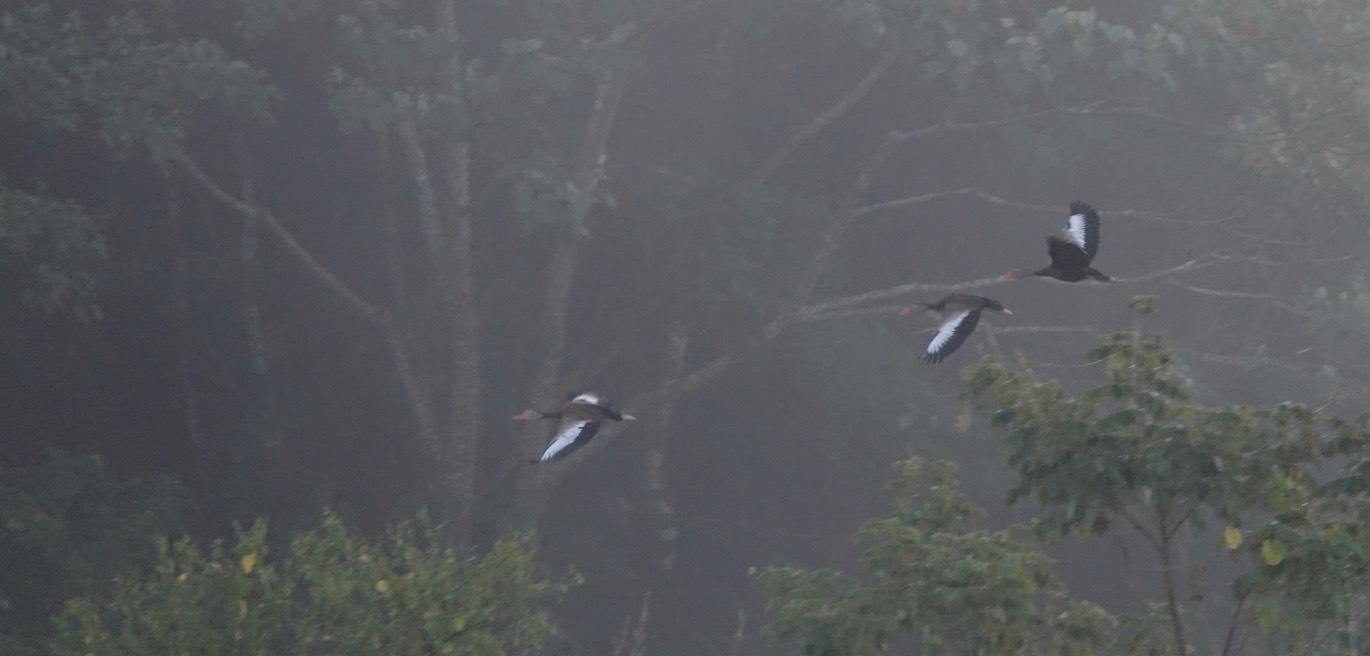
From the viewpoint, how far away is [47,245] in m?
8.70

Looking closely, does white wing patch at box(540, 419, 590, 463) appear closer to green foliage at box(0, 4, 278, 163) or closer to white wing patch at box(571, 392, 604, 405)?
white wing patch at box(571, 392, 604, 405)

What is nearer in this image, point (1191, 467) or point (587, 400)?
point (1191, 467)

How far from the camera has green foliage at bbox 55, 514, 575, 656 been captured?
16.7ft

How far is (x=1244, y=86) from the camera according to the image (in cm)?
1079

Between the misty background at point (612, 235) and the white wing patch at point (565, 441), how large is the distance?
3082 mm

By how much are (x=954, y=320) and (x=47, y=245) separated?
5.33m

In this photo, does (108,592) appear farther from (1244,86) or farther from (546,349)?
(1244,86)

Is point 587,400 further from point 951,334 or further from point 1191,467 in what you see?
point 1191,467

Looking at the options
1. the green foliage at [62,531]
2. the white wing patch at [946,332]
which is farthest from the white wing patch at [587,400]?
the green foliage at [62,531]

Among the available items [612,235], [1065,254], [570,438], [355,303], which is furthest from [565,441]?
[612,235]

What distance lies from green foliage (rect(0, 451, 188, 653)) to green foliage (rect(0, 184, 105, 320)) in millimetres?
959

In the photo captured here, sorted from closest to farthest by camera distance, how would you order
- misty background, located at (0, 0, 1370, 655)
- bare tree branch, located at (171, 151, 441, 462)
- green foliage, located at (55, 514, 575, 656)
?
1. green foliage, located at (55, 514, 575, 656)
2. misty background, located at (0, 0, 1370, 655)
3. bare tree branch, located at (171, 151, 441, 462)

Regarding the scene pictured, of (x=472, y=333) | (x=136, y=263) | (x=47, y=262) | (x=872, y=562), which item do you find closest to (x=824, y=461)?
(x=472, y=333)

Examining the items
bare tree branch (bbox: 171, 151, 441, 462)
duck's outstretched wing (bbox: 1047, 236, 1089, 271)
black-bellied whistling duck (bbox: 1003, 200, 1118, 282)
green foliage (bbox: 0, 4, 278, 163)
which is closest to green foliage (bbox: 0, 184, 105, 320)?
green foliage (bbox: 0, 4, 278, 163)
